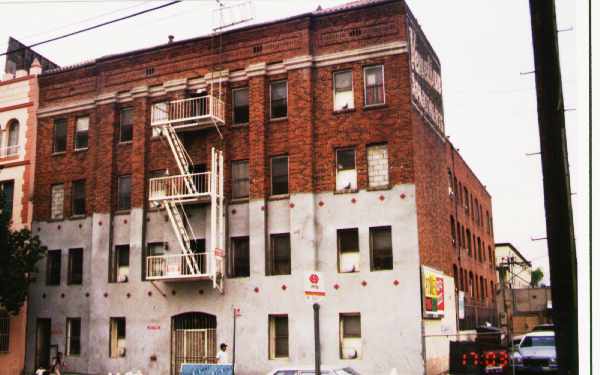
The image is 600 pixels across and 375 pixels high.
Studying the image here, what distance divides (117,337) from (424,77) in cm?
1935

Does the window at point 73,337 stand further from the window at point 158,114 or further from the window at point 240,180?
the window at point 240,180

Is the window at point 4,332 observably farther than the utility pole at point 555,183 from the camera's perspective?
Yes

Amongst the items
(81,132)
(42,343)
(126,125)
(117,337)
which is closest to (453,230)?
(126,125)

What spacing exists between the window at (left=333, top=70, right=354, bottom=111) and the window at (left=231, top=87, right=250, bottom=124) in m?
4.25

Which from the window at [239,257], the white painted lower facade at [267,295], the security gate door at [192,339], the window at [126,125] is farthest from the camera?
the window at [126,125]

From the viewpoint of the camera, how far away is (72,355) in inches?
1260

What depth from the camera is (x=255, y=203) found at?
94.7 ft

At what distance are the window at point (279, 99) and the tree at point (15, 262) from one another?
13629 millimetres

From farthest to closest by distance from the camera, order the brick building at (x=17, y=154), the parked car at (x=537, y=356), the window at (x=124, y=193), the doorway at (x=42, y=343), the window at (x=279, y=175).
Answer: the brick building at (x=17, y=154) → the doorway at (x=42, y=343) → the window at (x=124, y=193) → the window at (x=279, y=175) → the parked car at (x=537, y=356)

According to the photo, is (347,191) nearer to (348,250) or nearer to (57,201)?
(348,250)

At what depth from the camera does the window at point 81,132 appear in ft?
113

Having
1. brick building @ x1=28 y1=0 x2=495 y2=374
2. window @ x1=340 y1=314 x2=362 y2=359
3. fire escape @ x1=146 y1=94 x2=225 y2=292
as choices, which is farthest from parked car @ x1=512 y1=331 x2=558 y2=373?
fire escape @ x1=146 y1=94 x2=225 y2=292

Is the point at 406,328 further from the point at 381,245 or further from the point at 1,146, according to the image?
the point at 1,146

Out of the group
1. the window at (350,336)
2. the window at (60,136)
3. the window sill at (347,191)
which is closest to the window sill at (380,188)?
the window sill at (347,191)
